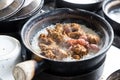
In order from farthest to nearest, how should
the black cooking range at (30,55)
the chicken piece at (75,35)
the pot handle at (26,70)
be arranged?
the chicken piece at (75,35)
the black cooking range at (30,55)
the pot handle at (26,70)

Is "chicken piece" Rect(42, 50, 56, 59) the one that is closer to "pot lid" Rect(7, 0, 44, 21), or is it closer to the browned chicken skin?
the browned chicken skin

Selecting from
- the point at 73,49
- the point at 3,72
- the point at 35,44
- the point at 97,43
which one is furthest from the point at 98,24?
the point at 3,72

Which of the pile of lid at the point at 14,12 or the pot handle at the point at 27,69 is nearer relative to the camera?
the pot handle at the point at 27,69

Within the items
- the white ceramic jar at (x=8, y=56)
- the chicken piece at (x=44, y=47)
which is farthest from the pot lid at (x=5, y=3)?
the chicken piece at (x=44, y=47)

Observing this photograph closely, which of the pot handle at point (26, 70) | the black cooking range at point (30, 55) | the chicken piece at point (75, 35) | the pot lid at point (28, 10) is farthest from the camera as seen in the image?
the pot lid at point (28, 10)

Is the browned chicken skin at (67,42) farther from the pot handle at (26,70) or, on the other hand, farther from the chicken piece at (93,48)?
the pot handle at (26,70)

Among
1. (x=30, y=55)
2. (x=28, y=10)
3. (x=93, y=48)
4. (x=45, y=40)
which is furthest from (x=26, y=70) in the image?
(x=28, y=10)

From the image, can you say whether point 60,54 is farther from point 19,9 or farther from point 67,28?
point 19,9

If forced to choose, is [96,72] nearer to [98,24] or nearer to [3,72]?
[98,24]
